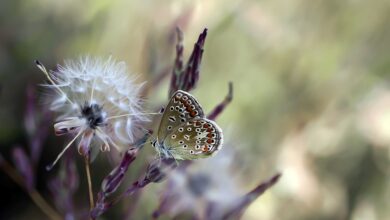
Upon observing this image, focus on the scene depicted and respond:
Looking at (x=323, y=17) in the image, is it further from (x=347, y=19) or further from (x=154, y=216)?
(x=154, y=216)

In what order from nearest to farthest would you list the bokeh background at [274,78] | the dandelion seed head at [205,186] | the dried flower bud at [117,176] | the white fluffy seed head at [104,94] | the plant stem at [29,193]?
1. the dried flower bud at [117,176]
2. the white fluffy seed head at [104,94]
3. the dandelion seed head at [205,186]
4. the plant stem at [29,193]
5. the bokeh background at [274,78]

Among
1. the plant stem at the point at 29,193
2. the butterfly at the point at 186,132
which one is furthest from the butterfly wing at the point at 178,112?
the plant stem at the point at 29,193

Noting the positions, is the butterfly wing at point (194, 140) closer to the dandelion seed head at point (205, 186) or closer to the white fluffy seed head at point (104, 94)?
the white fluffy seed head at point (104, 94)

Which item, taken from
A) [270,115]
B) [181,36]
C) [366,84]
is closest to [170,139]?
[181,36]

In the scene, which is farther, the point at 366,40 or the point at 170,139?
the point at 366,40

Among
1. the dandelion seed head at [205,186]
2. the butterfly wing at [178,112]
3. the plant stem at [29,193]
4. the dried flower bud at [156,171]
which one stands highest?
the butterfly wing at [178,112]

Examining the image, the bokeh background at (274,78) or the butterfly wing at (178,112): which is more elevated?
the butterfly wing at (178,112)

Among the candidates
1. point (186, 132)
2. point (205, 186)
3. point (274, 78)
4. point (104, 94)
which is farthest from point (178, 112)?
point (274, 78)
